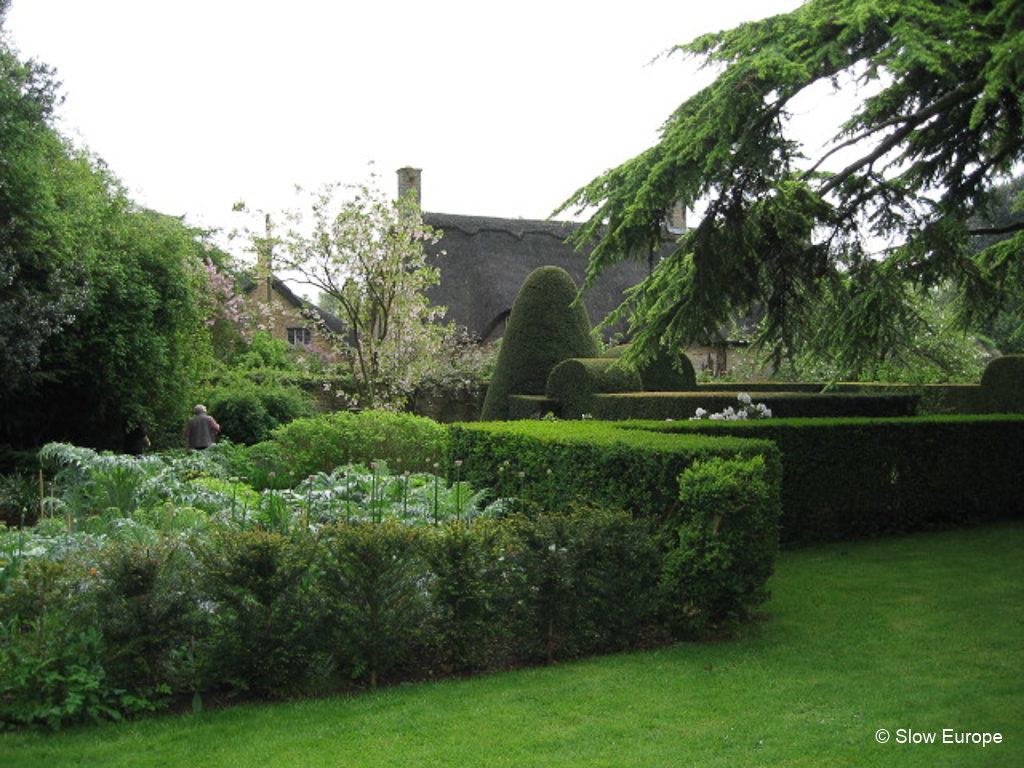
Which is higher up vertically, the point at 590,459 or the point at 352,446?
the point at 590,459

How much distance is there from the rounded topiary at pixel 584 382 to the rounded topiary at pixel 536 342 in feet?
4.40

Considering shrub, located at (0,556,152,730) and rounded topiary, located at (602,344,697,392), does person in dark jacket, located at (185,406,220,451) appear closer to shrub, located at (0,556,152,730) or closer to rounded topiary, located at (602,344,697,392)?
rounded topiary, located at (602,344,697,392)

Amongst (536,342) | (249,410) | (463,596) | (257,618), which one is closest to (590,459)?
(463,596)

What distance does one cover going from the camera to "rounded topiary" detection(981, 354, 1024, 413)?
15109 millimetres

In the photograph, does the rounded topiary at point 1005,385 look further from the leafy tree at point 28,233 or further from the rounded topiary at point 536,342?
the leafy tree at point 28,233

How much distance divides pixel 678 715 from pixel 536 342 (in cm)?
1270

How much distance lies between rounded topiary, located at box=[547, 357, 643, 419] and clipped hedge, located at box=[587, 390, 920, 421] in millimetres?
563

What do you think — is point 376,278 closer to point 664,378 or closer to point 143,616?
point 664,378

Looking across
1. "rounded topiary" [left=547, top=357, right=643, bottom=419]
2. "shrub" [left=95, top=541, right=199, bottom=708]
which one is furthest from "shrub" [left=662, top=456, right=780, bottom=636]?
"rounded topiary" [left=547, top=357, right=643, bottom=419]

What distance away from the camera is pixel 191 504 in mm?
7723

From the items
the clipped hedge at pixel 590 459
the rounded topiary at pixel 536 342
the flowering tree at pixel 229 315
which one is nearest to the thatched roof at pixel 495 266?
the flowering tree at pixel 229 315

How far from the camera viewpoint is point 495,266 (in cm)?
2772

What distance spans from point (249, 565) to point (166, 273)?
12.0 metres

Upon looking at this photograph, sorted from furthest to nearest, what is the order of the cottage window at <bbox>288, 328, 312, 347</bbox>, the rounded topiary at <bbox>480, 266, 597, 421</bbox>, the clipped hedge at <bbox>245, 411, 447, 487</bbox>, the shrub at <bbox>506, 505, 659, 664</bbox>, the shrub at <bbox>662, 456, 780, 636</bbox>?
the cottage window at <bbox>288, 328, 312, 347</bbox>
the rounded topiary at <bbox>480, 266, 597, 421</bbox>
the clipped hedge at <bbox>245, 411, 447, 487</bbox>
the shrub at <bbox>662, 456, 780, 636</bbox>
the shrub at <bbox>506, 505, 659, 664</bbox>
